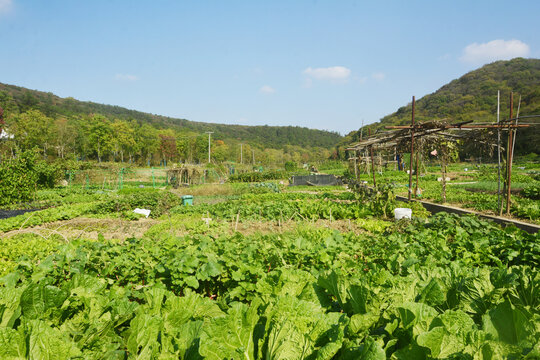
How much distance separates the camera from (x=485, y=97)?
3078 inches

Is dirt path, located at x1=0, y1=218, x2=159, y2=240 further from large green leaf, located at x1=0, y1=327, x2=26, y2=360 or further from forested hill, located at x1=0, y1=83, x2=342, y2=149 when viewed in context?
forested hill, located at x1=0, y1=83, x2=342, y2=149

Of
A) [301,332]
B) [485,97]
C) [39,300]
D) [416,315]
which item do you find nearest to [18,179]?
[39,300]

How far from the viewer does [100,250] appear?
11.0 ft

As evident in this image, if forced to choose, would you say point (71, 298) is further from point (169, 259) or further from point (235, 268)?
point (235, 268)

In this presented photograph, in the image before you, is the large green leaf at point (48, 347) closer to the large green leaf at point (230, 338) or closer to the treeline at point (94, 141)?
the large green leaf at point (230, 338)

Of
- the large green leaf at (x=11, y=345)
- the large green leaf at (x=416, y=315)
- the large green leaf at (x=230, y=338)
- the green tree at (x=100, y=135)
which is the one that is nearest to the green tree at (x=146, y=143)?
the green tree at (x=100, y=135)

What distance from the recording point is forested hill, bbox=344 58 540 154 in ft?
183

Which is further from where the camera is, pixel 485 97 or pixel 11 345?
pixel 485 97

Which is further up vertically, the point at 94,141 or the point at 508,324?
the point at 94,141

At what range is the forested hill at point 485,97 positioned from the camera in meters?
55.9

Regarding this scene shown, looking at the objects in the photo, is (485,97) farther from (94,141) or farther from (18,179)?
(18,179)

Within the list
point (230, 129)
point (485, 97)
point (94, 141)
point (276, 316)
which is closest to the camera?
point (276, 316)

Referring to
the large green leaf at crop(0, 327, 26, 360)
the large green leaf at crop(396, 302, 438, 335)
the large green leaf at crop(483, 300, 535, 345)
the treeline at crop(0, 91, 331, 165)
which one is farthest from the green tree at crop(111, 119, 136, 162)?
the large green leaf at crop(483, 300, 535, 345)

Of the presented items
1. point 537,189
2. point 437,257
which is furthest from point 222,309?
point 537,189
